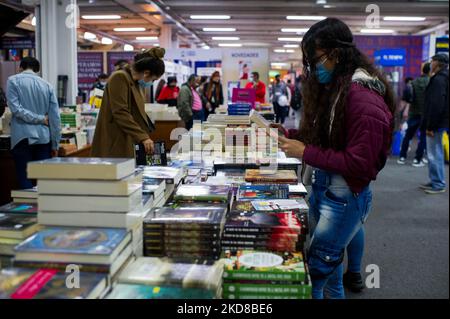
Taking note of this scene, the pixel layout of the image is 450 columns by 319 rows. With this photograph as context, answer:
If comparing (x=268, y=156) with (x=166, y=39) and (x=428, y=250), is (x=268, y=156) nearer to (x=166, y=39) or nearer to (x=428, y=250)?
(x=428, y=250)

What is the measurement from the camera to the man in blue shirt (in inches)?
169

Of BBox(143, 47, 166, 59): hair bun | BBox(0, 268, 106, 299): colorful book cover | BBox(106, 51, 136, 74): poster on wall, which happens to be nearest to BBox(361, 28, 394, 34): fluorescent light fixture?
BBox(106, 51, 136, 74): poster on wall

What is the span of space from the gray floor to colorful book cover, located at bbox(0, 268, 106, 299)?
2275 mm

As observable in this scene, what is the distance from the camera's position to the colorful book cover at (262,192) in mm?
2113

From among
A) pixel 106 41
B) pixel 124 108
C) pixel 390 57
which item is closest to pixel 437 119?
pixel 124 108

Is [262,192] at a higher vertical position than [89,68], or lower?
lower

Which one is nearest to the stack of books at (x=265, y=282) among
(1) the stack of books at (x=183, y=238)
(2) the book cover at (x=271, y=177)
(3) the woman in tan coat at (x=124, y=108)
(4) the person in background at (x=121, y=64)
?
(1) the stack of books at (x=183, y=238)

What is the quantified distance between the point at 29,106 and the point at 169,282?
141 inches

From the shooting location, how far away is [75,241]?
1.31 meters

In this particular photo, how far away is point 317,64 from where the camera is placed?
Answer: 175cm

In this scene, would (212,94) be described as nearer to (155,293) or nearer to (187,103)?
(187,103)

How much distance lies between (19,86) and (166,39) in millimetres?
11102

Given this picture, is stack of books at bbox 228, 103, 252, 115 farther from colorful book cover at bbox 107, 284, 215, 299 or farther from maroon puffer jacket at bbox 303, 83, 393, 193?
colorful book cover at bbox 107, 284, 215, 299

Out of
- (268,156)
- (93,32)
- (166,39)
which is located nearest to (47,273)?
(268,156)
